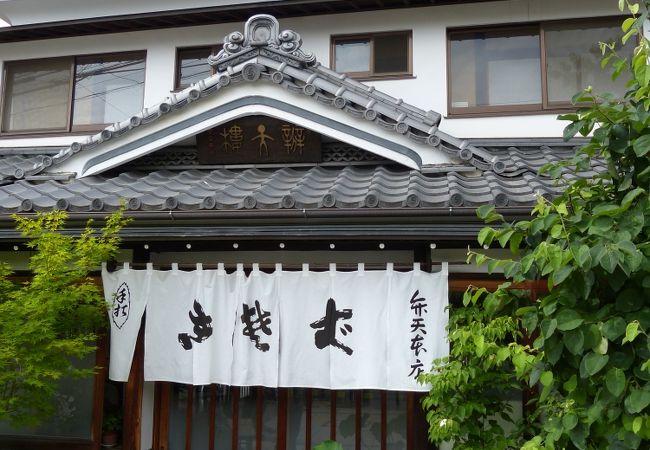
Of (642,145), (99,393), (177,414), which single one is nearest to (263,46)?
(177,414)

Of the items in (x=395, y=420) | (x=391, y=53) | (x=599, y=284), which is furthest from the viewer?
(x=391, y=53)

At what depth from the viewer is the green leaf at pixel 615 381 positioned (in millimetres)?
3047

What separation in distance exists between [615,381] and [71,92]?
10072 millimetres

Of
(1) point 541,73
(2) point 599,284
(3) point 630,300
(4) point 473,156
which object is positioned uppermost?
(1) point 541,73

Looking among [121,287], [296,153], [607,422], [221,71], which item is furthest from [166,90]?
[607,422]

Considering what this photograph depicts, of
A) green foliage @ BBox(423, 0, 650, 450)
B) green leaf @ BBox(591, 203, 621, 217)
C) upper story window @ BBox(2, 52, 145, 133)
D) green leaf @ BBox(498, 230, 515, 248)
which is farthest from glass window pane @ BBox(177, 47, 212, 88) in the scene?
green leaf @ BBox(591, 203, 621, 217)

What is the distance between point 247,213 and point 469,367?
2.76 metres

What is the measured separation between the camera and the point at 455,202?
5.48m

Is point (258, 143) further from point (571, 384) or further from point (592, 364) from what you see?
point (592, 364)

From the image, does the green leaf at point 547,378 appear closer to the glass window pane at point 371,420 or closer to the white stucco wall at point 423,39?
the glass window pane at point 371,420

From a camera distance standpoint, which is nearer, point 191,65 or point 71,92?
point 191,65

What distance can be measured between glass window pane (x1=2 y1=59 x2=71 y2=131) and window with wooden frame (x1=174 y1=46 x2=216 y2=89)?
2239 millimetres

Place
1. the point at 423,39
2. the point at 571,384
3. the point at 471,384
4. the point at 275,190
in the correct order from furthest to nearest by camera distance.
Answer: the point at 423,39 < the point at 275,190 < the point at 471,384 < the point at 571,384

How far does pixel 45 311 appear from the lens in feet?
18.3
